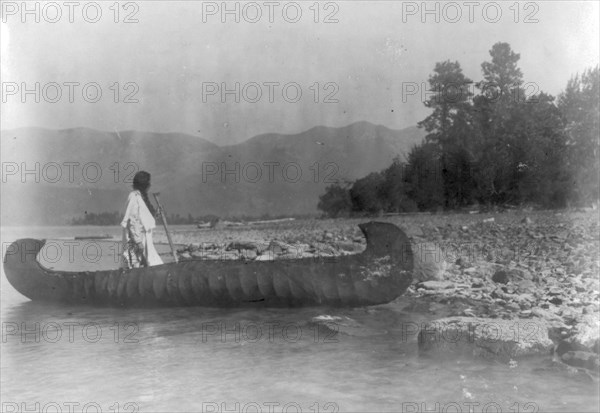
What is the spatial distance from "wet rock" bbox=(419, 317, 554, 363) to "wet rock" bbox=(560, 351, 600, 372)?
203 mm

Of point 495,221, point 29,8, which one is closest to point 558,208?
point 495,221

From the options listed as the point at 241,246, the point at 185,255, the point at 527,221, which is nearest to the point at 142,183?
the point at 241,246

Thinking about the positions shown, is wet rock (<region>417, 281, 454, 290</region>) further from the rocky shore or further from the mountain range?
the mountain range

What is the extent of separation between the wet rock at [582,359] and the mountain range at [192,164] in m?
4.75

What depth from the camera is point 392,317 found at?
6.17 metres

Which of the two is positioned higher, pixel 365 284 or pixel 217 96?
pixel 217 96

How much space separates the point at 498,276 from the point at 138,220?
4.58m

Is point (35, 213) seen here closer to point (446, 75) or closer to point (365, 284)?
point (446, 75)

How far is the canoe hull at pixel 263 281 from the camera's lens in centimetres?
610

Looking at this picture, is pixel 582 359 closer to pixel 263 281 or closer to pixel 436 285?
pixel 436 285

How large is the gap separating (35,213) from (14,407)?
1957 cm

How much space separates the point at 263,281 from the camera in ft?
20.9

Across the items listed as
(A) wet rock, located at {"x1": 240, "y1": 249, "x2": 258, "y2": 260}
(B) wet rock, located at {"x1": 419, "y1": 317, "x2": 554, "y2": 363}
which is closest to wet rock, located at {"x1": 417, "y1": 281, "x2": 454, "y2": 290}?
(B) wet rock, located at {"x1": 419, "y1": 317, "x2": 554, "y2": 363}

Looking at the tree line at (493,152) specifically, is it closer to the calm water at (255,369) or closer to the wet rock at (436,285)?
the wet rock at (436,285)
